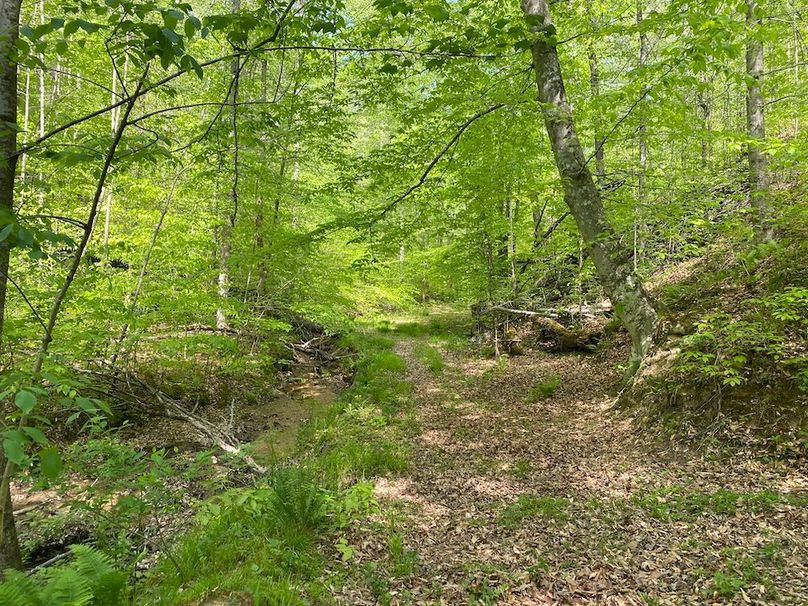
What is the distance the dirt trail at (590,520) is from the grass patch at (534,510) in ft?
0.05

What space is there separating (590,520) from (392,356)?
880 centimetres

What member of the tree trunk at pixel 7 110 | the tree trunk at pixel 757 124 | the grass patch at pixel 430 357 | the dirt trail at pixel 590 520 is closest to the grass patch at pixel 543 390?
the dirt trail at pixel 590 520

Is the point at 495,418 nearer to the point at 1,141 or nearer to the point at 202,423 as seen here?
the point at 202,423

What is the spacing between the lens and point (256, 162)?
8.73 m

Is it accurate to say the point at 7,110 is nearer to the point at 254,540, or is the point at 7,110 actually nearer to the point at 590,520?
the point at 254,540

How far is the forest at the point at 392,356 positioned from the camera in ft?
10.6

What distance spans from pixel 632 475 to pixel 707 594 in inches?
77.8

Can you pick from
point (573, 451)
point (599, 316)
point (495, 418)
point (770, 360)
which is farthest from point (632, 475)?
point (599, 316)

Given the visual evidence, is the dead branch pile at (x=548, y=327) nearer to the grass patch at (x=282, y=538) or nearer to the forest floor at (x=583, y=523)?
the forest floor at (x=583, y=523)

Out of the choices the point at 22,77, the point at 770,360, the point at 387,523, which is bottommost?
the point at 387,523

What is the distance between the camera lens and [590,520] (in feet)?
14.7

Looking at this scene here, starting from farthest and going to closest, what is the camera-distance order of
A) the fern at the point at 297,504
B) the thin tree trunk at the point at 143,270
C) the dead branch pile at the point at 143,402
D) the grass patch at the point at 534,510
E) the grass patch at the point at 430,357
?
1. the grass patch at the point at 430,357
2. the thin tree trunk at the point at 143,270
3. the dead branch pile at the point at 143,402
4. the grass patch at the point at 534,510
5. the fern at the point at 297,504

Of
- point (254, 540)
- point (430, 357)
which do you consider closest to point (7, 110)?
point (254, 540)

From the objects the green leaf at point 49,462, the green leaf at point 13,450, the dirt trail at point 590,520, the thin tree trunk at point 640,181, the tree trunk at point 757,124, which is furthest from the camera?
the tree trunk at point 757,124
